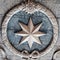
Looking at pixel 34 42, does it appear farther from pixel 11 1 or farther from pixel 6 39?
pixel 11 1

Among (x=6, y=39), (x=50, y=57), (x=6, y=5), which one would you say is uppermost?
(x=6, y=5)

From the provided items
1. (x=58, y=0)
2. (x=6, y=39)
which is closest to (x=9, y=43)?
(x=6, y=39)

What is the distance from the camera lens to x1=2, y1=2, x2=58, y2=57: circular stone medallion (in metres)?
1.98

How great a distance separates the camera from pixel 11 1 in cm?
196

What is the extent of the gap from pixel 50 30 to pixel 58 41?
11cm

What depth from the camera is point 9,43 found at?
2.04 metres

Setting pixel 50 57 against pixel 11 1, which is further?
pixel 50 57

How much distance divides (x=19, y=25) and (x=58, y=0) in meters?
0.34

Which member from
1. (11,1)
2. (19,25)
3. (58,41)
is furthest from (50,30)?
(11,1)

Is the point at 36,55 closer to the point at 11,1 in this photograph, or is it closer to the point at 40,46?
the point at 40,46

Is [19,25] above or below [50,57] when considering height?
above

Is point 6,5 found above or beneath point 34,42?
above

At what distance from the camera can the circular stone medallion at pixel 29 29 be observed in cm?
198

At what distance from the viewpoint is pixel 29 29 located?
199 cm
